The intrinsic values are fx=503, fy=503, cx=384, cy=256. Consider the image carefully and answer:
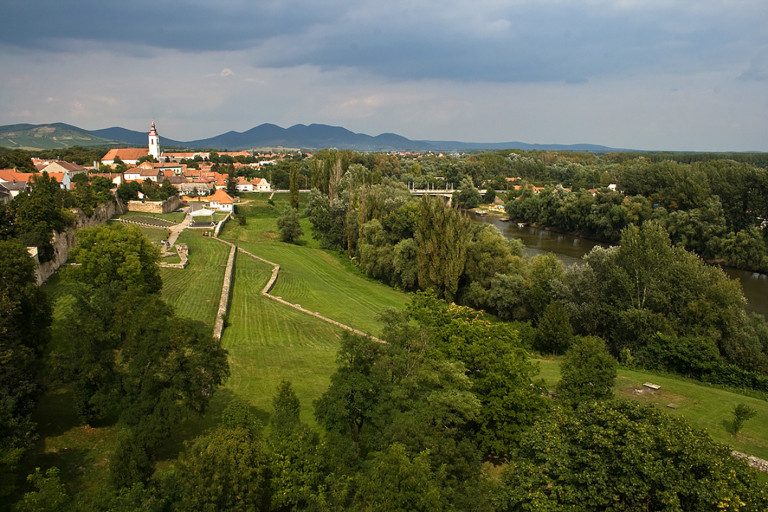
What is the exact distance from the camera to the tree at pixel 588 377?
18328 millimetres

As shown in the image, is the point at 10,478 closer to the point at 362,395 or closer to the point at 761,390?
the point at 362,395

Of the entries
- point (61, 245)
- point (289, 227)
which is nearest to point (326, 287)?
point (61, 245)

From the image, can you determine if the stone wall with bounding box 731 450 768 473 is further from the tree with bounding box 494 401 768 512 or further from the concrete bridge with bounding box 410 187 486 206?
the concrete bridge with bounding box 410 187 486 206

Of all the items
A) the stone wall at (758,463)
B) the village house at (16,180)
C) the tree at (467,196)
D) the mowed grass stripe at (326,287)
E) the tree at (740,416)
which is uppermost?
the village house at (16,180)

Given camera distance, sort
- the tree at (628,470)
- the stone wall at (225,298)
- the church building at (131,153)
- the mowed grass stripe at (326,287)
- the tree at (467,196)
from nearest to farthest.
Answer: the tree at (628,470) < the stone wall at (225,298) < the mowed grass stripe at (326,287) < the tree at (467,196) < the church building at (131,153)

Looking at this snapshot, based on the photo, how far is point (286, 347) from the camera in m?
Result: 26.7

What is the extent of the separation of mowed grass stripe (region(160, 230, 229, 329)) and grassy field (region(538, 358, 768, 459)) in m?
19.5

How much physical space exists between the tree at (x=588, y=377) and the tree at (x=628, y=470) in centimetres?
653

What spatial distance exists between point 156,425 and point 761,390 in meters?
27.5

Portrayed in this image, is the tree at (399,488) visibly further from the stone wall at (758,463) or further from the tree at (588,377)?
the stone wall at (758,463)

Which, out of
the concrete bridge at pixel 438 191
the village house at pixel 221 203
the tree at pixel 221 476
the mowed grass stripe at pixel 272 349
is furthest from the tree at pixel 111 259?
the concrete bridge at pixel 438 191

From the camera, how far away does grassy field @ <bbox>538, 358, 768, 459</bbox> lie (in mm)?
18594

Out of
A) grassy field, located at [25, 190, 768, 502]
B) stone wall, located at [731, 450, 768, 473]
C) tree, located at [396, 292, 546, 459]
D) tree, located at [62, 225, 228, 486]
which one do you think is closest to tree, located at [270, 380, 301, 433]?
tree, located at [62, 225, 228, 486]

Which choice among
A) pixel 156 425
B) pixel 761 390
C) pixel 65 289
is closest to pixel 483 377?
pixel 156 425
